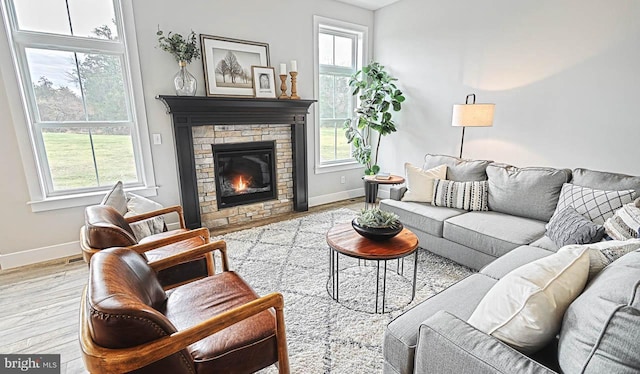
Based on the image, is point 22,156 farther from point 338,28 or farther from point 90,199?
point 338,28

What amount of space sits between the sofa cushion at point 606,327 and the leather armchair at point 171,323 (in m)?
0.97

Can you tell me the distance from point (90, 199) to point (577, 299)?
3.80 m

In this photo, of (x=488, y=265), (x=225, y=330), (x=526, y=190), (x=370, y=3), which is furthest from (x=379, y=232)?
(x=370, y=3)

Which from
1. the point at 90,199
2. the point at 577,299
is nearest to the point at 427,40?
the point at 577,299

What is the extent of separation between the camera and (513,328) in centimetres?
95

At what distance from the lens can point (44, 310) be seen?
2.17 metres

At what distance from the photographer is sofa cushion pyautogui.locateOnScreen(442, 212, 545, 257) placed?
223 cm

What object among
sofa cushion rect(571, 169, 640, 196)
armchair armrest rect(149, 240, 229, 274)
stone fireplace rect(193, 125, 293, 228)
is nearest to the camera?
armchair armrest rect(149, 240, 229, 274)

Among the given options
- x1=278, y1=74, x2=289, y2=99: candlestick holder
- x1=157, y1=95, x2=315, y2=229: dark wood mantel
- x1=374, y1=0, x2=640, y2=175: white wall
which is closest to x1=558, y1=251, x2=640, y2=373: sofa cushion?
x1=374, y1=0, x2=640, y2=175: white wall

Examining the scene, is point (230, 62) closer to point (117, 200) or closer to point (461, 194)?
point (117, 200)

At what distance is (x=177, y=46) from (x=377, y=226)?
2754mm

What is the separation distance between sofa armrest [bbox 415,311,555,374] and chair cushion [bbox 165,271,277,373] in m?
0.61

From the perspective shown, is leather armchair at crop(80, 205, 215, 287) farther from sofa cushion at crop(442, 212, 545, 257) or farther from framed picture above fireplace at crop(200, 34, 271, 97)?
sofa cushion at crop(442, 212, 545, 257)

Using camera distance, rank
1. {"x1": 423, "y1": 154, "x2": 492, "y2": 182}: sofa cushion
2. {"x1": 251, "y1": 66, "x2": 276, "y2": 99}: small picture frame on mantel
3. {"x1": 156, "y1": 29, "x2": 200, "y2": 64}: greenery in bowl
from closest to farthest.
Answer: {"x1": 423, "y1": 154, "x2": 492, "y2": 182}: sofa cushion
{"x1": 156, "y1": 29, "x2": 200, "y2": 64}: greenery in bowl
{"x1": 251, "y1": 66, "x2": 276, "y2": 99}: small picture frame on mantel
